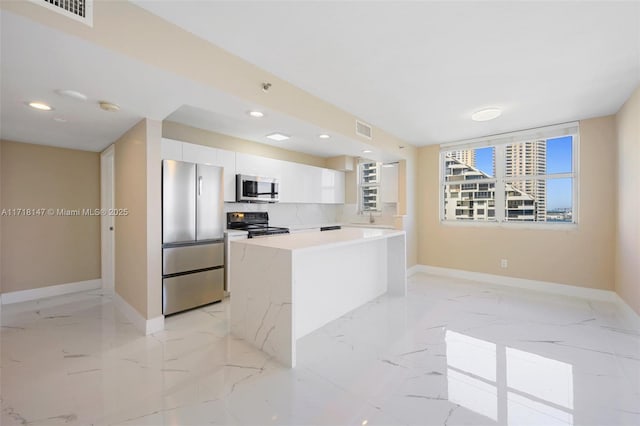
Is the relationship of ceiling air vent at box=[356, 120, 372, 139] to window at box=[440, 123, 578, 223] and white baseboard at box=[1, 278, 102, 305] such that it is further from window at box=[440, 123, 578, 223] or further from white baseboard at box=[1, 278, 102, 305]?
white baseboard at box=[1, 278, 102, 305]

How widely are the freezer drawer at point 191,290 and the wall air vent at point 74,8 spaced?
236 cm

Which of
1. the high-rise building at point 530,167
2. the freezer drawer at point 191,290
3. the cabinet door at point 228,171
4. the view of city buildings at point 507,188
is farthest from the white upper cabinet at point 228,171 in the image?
the high-rise building at point 530,167

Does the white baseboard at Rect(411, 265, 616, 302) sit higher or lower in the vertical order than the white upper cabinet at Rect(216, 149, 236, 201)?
lower

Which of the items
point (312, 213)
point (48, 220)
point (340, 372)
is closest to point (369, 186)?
point (312, 213)

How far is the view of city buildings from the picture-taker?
426cm

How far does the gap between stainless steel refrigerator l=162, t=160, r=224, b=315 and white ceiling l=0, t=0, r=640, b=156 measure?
2.38ft

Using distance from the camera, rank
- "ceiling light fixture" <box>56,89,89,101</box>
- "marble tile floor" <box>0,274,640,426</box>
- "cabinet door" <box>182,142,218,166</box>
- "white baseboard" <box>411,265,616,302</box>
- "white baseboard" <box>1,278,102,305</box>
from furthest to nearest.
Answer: "white baseboard" <box>411,265,616,302</box>, "white baseboard" <box>1,278,102,305</box>, "cabinet door" <box>182,142,218,166</box>, "ceiling light fixture" <box>56,89,89,101</box>, "marble tile floor" <box>0,274,640,426</box>

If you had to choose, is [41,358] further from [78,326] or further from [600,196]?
[600,196]

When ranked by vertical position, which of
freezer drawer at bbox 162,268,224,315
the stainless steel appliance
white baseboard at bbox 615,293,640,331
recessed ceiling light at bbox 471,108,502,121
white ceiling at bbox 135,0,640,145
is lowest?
white baseboard at bbox 615,293,640,331

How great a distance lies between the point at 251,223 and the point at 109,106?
2.53 metres

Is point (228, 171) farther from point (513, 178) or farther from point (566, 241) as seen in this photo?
point (566, 241)

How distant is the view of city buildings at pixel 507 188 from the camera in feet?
14.0

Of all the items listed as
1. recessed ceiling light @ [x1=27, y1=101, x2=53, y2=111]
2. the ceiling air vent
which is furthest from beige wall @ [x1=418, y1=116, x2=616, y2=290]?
recessed ceiling light @ [x1=27, y1=101, x2=53, y2=111]

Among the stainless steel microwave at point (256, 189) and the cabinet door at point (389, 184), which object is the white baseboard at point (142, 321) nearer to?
the stainless steel microwave at point (256, 189)
